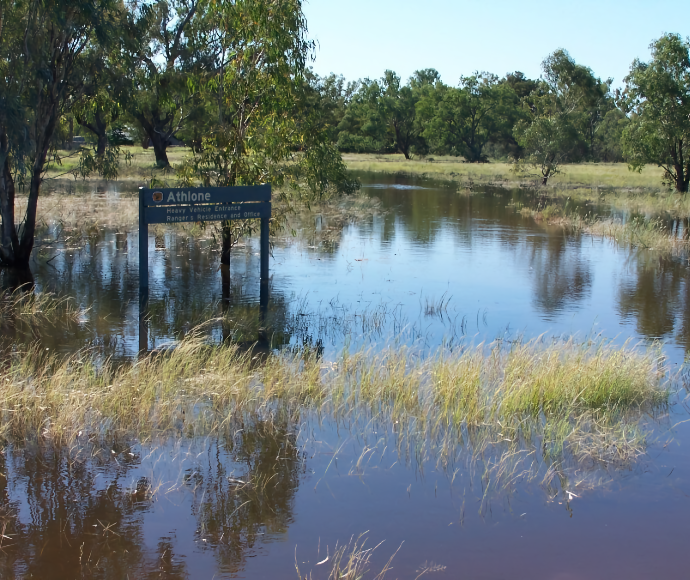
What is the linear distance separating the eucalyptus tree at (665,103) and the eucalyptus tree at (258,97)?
80.3ft

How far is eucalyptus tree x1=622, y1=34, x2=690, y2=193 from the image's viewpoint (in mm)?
33781

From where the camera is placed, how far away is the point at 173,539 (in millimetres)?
5168

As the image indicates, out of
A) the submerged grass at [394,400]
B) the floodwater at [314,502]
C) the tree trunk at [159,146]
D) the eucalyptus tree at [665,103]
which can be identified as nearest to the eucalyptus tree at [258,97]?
the floodwater at [314,502]

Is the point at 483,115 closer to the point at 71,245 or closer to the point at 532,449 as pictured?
the point at 71,245

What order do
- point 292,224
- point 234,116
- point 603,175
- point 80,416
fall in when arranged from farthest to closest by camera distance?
point 603,175, point 292,224, point 234,116, point 80,416

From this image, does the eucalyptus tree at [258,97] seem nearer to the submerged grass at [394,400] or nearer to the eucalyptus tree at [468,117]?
the submerged grass at [394,400]

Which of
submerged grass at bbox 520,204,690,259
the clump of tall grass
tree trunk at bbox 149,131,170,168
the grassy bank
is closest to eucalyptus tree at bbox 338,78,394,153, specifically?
the grassy bank

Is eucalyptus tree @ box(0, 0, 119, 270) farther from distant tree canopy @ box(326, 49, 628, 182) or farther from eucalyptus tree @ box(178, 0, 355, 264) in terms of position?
distant tree canopy @ box(326, 49, 628, 182)

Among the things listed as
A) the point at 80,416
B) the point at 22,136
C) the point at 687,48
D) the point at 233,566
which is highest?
the point at 687,48

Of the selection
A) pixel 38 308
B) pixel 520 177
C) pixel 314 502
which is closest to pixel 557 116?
pixel 520 177

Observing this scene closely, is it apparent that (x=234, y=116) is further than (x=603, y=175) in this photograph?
No

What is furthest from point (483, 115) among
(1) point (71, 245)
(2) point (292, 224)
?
(1) point (71, 245)

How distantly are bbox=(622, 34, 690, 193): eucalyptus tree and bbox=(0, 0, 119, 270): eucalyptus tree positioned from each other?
2727 cm

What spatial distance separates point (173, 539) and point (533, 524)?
2.72 metres
